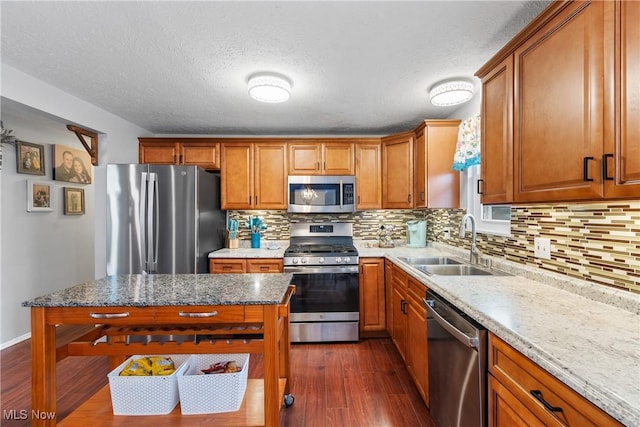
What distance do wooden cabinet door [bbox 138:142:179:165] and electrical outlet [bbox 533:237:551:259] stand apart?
11.5 ft

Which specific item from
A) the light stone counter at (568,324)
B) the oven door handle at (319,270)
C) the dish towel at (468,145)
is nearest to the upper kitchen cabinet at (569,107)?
the light stone counter at (568,324)

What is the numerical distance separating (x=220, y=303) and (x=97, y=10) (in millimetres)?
1627

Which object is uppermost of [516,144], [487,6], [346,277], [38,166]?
[487,6]

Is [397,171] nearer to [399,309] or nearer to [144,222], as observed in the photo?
[399,309]

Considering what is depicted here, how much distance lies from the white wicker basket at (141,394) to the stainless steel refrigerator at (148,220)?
51.9 inches

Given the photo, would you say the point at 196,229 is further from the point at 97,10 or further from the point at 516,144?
the point at 516,144

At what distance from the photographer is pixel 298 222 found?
351 centimetres

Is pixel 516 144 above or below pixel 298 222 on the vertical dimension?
above

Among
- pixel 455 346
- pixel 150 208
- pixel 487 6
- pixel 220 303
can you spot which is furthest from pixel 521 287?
pixel 150 208

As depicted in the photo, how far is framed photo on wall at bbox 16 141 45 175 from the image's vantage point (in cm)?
301

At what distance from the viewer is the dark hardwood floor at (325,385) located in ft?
6.02

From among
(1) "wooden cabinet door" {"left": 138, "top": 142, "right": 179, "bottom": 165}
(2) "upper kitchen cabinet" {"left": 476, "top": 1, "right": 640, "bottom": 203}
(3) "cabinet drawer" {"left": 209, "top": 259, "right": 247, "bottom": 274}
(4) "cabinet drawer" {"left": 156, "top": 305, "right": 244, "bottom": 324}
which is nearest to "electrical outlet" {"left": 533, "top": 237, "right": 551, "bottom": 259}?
(2) "upper kitchen cabinet" {"left": 476, "top": 1, "right": 640, "bottom": 203}

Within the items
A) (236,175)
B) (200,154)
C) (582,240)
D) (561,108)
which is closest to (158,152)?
(200,154)

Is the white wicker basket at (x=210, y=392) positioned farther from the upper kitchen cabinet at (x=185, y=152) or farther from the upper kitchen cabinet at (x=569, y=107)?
the upper kitchen cabinet at (x=185, y=152)
